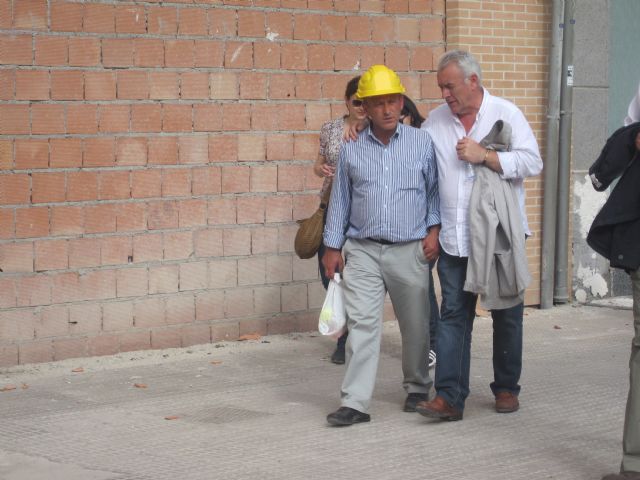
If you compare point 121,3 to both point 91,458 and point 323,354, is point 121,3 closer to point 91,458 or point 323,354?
point 323,354

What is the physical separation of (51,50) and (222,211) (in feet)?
5.85

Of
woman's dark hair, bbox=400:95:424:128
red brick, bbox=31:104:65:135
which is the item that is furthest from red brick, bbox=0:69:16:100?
woman's dark hair, bbox=400:95:424:128

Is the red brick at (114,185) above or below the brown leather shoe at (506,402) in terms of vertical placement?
above

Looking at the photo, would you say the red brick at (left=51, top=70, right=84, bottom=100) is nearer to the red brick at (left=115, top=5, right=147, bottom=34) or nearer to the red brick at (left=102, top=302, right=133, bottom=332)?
the red brick at (left=115, top=5, right=147, bottom=34)

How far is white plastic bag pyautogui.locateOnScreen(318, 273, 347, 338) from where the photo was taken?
7227 millimetres

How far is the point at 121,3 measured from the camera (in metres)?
8.88

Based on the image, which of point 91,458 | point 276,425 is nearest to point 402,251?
point 276,425

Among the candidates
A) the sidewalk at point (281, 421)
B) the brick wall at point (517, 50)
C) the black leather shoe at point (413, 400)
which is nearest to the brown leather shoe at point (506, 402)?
the sidewalk at point (281, 421)

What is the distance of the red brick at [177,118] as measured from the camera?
30.1ft

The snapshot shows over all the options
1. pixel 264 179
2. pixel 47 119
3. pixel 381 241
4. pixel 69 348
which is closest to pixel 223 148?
pixel 264 179

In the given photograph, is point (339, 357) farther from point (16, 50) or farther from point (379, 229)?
point (16, 50)

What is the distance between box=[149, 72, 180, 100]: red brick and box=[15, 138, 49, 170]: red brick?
916 millimetres

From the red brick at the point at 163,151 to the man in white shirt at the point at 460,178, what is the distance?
254cm

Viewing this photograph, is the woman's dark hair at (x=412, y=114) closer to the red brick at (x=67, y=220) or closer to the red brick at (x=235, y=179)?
the red brick at (x=235, y=179)
